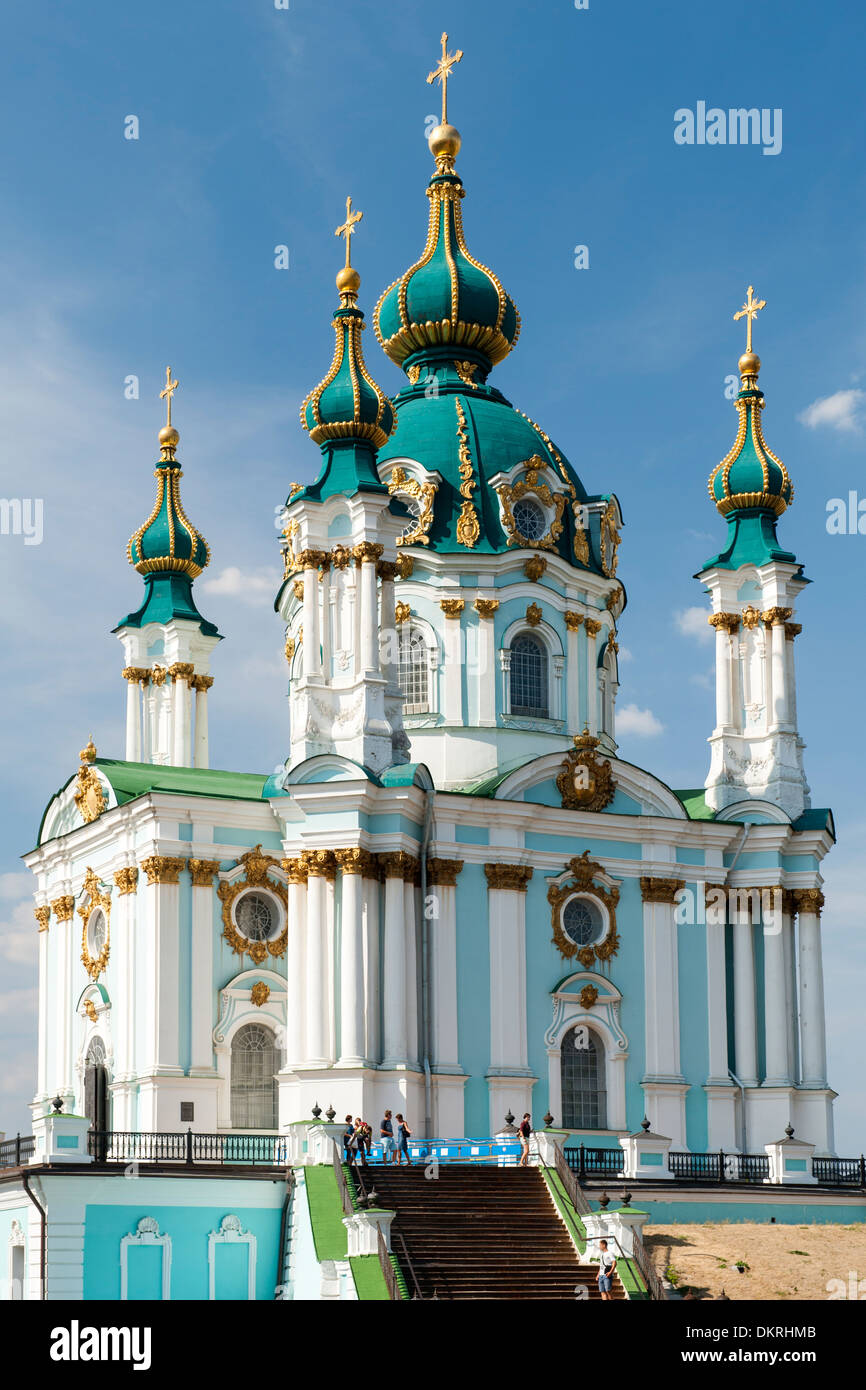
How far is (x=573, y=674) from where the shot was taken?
38.0 meters

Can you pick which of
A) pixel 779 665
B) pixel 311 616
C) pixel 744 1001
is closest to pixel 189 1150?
pixel 311 616

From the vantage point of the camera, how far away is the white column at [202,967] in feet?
109

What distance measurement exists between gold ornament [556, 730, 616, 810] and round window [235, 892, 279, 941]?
512cm

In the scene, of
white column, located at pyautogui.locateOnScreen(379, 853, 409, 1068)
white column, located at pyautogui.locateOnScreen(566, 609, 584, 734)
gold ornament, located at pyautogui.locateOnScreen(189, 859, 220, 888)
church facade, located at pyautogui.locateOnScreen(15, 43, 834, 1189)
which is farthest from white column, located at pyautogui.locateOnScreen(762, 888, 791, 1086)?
gold ornament, located at pyautogui.locateOnScreen(189, 859, 220, 888)

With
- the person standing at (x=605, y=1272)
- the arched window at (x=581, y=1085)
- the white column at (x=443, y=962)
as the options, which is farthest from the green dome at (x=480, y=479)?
the person standing at (x=605, y=1272)

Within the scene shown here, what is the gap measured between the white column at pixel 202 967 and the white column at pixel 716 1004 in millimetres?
8646

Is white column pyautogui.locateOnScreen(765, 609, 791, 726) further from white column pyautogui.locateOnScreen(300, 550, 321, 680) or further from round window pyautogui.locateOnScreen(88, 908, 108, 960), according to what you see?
round window pyautogui.locateOnScreen(88, 908, 108, 960)

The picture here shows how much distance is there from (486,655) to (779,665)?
5.45m

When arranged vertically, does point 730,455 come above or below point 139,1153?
above

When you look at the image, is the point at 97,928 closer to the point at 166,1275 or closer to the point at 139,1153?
the point at 139,1153

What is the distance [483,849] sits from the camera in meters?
34.2
